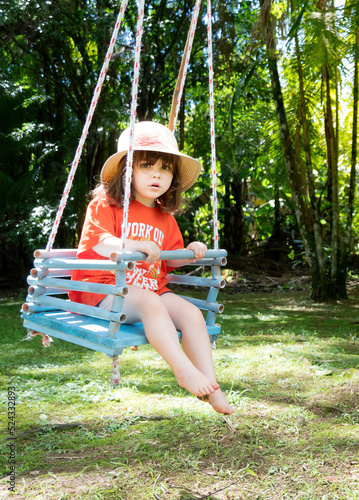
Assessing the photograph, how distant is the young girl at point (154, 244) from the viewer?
1.97 meters

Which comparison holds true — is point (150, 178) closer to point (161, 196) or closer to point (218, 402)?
point (161, 196)

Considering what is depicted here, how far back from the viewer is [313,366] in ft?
12.5

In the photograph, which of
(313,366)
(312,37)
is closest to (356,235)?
(312,37)

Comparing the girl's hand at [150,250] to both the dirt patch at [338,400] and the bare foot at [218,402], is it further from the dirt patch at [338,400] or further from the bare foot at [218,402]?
the dirt patch at [338,400]

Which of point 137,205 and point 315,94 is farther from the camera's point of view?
point 315,94

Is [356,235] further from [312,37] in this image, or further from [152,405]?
[152,405]

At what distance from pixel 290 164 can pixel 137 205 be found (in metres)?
4.55

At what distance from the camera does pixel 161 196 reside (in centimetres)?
266

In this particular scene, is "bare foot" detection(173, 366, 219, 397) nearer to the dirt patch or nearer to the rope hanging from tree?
the rope hanging from tree

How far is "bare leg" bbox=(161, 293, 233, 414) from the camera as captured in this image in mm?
2104

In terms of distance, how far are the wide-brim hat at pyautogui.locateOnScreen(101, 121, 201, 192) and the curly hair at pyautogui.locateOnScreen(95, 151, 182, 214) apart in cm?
3

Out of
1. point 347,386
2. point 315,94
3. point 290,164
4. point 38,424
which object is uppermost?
point 315,94

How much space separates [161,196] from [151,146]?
407mm

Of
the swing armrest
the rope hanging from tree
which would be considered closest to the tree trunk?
the rope hanging from tree
